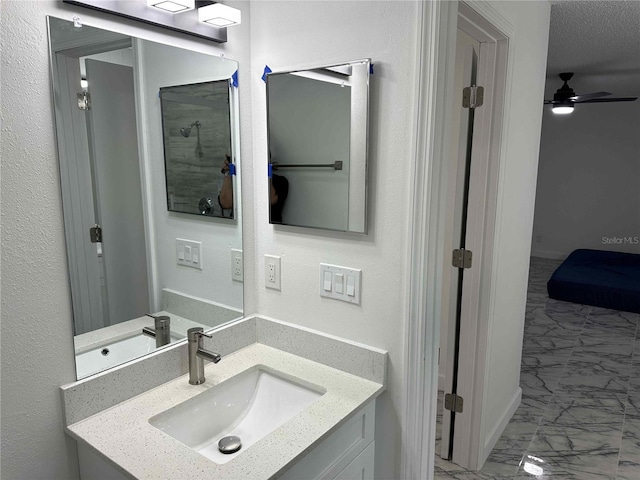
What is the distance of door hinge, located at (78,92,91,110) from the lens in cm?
125

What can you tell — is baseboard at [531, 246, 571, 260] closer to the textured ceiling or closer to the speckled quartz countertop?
the textured ceiling

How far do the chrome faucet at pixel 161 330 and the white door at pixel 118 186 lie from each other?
6 cm

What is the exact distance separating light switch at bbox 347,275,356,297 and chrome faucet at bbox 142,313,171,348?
1.97ft

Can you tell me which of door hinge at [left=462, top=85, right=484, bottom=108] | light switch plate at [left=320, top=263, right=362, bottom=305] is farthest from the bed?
light switch plate at [left=320, top=263, right=362, bottom=305]

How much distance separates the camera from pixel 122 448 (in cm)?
120

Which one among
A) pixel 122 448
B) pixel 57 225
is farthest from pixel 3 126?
pixel 122 448

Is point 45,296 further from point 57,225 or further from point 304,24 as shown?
point 304,24

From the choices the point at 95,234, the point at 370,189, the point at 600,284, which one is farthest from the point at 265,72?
the point at 600,284

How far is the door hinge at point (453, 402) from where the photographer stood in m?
2.44

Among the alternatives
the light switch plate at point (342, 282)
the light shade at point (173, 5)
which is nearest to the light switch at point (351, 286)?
the light switch plate at point (342, 282)

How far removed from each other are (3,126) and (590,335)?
4669mm

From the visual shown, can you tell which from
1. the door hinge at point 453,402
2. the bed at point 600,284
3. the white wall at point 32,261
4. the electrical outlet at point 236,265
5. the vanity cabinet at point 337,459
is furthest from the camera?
the bed at point 600,284

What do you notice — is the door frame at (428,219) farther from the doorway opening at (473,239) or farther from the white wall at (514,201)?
the white wall at (514,201)

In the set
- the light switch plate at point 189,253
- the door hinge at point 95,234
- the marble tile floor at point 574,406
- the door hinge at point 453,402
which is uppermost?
the door hinge at point 95,234
